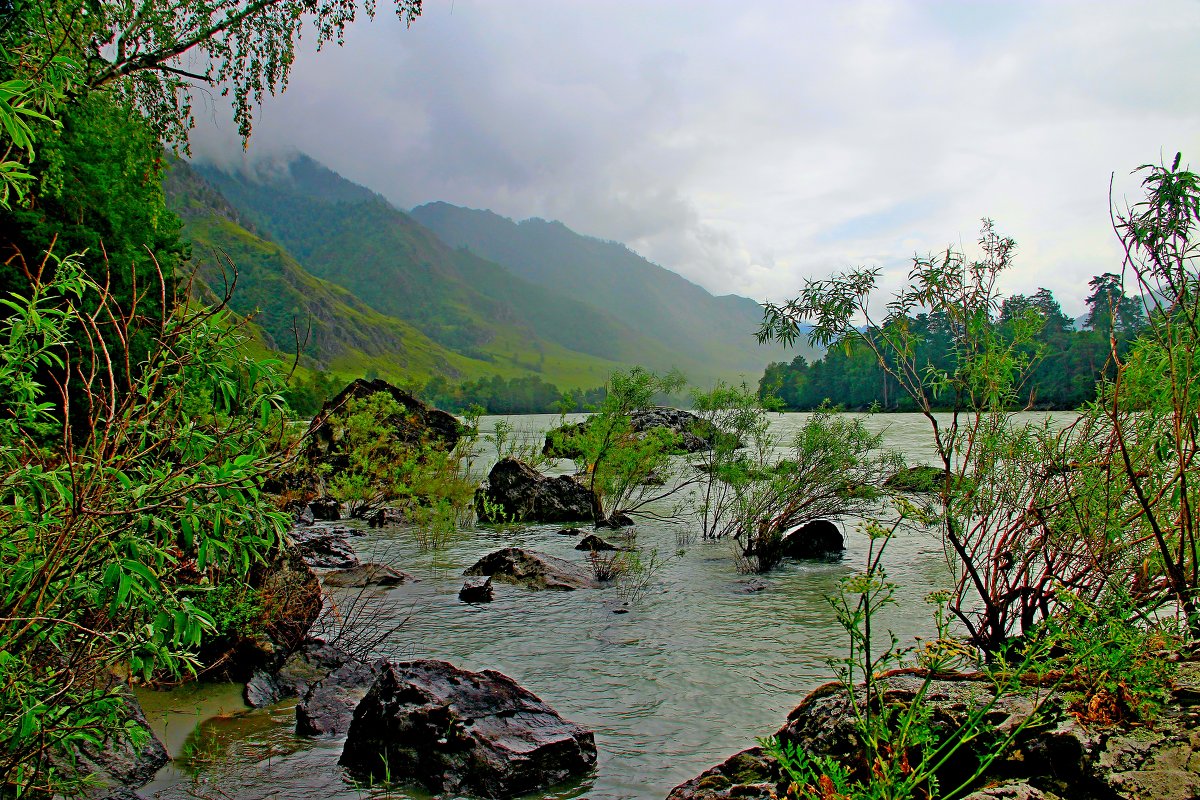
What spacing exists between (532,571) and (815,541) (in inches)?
286

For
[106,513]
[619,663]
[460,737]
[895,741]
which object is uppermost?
[106,513]

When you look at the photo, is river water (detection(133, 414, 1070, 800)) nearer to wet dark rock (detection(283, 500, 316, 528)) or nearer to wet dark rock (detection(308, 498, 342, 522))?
wet dark rock (detection(283, 500, 316, 528))

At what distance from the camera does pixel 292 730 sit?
756cm

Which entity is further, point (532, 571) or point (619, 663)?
point (532, 571)

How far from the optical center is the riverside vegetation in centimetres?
355

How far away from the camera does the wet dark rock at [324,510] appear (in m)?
24.3

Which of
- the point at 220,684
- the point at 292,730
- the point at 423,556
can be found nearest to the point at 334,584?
the point at 423,556

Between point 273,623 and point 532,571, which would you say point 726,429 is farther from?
point 273,623

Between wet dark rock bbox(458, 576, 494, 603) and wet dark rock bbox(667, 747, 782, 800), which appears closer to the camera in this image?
wet dark rock bbox(667, 747, 782, 800)

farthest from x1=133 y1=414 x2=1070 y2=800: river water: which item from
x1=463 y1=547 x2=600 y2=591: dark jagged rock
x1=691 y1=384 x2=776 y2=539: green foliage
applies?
x1=691 y1=384 x2=776 y2=539: green foliage

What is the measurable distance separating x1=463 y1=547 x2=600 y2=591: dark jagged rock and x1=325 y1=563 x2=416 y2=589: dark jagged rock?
1656 mm

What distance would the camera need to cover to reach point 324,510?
2464 cm

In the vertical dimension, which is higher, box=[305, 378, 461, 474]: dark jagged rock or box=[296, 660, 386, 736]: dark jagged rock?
box=[305, 378, 461, 474]: dark jagged rock

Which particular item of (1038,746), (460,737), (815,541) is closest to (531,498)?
(815,541)
